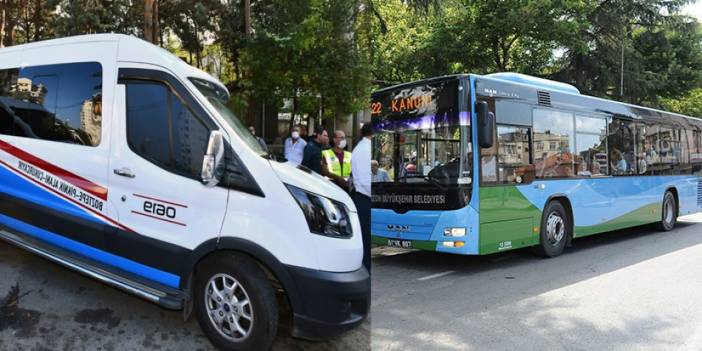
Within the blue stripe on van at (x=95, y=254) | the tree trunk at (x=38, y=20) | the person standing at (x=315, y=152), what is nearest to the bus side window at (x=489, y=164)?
the person standing at (x=315, y=152)

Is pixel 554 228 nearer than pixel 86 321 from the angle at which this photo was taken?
No

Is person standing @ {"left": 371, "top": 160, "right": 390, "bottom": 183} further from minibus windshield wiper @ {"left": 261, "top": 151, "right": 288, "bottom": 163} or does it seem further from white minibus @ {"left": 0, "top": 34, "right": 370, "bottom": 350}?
minibus windshield wiper @ {"left": 261, "top": 151, "right": 288, "bottom": 163}

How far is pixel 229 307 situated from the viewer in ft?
13.1

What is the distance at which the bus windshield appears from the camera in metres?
7.46

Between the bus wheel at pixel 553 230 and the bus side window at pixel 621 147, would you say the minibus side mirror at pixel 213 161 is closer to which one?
the bus wheel at pixel 553 230

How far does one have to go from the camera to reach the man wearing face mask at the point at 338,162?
8125 millimetres

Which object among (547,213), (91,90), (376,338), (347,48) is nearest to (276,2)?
(347,48)

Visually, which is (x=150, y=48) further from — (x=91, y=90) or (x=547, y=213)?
(x=547, y=213)

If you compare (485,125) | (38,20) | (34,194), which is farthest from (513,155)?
(38,20)

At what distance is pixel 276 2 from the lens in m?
12.7

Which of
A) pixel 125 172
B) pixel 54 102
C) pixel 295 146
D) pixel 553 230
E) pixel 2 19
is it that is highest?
pixel 2 19

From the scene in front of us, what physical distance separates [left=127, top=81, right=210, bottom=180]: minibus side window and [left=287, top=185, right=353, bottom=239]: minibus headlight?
2.75 ft

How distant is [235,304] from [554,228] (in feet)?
21.2

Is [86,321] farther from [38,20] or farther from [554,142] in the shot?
[38,20]
